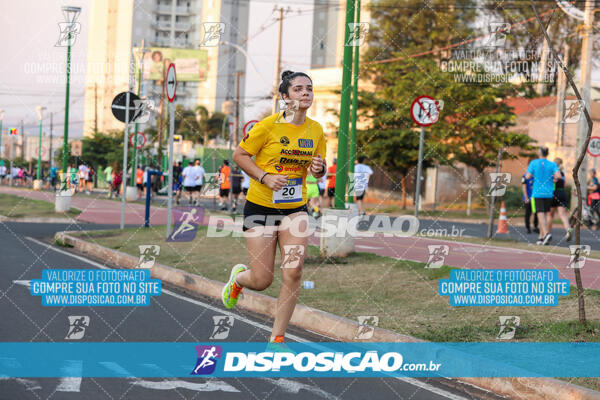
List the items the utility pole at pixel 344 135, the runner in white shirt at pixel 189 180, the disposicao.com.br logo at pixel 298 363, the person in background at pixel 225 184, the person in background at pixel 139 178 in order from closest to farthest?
the disposicao.com.br logo at pixel 298 363 → the utility pole at pixel 344 135 → the person in background at pixel 225 184 → the runner in white shirt at pixel 189 180 → the person in background at pixel 139 178

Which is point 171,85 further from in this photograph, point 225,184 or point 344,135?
point 225,184

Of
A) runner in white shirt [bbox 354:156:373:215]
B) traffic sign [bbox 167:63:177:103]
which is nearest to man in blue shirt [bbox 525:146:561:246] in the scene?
runner in white shirt [bbox 354:156:373:215]

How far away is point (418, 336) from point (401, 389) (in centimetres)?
141

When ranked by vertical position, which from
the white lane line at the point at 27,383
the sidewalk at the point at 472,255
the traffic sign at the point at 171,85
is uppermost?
the traffic sign at the point at 171,85

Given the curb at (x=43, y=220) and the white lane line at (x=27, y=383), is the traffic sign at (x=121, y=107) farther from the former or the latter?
the white lane line at (x=27, y=383)

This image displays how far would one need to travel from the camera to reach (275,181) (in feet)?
18.1

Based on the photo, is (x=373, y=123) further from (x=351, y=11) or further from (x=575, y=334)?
(x=575, y=334)

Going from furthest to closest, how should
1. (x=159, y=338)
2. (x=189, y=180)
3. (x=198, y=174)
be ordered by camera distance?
(x=198, y=174) → (x=189, y=180) → (x=159, y=338)

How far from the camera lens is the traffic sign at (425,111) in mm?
13383

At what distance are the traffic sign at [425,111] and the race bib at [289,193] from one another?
25.8ft

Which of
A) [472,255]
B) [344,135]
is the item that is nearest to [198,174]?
[472,255]

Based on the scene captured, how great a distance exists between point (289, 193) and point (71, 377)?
194 centimetres

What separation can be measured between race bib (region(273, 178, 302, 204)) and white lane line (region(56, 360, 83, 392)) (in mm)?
1790

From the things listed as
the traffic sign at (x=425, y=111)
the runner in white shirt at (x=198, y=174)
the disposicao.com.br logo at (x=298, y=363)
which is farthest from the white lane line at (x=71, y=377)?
the runner in white shirt at (x=198, y=174)
